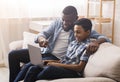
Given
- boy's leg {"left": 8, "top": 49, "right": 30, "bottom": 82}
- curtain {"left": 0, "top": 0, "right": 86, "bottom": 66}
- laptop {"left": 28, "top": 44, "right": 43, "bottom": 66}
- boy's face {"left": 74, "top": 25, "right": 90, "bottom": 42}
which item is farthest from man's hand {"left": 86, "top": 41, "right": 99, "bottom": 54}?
curtain {"left": 0, "top": 0, "right": 86, "bottom": 66}

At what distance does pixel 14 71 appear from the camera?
2416 millimetres

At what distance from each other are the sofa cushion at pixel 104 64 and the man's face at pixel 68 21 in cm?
47

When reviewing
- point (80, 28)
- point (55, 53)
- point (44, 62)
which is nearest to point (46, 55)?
point (55, 53)

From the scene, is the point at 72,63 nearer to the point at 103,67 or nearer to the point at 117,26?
the point at 103,67

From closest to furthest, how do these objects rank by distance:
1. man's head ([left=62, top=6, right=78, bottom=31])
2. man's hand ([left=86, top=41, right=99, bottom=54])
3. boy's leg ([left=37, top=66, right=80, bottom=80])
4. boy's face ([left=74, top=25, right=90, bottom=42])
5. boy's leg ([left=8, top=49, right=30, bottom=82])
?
boy's leg ([left=37, top=66, right=80, bottom=80]) → man's hand ([left=86, top=41, right=99, bottom=54]) → boy's face ([left=74, top=25, right=90, bottom=42]) → man's head ([left=62, top=6, right=78, bottom=31]) → boy's leg ([left=8, top=49, right=30, bottom=82])

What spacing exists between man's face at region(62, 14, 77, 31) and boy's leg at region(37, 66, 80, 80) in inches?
23.0

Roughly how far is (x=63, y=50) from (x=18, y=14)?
1.36 m

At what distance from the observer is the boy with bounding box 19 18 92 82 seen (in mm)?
1849

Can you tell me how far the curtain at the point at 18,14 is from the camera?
3.43m

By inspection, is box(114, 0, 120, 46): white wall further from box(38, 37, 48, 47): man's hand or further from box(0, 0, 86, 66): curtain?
box(38, 37, 48, 47): man's hand

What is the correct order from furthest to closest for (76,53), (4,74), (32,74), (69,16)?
(4,74), (69,16), (76,53), (32,74)

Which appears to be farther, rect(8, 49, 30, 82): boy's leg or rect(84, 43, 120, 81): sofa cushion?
rect(8, 49, 30, 82): boy's leg

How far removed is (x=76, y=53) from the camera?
2062mm

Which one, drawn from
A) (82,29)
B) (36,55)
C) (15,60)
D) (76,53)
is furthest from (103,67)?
(15,60)
